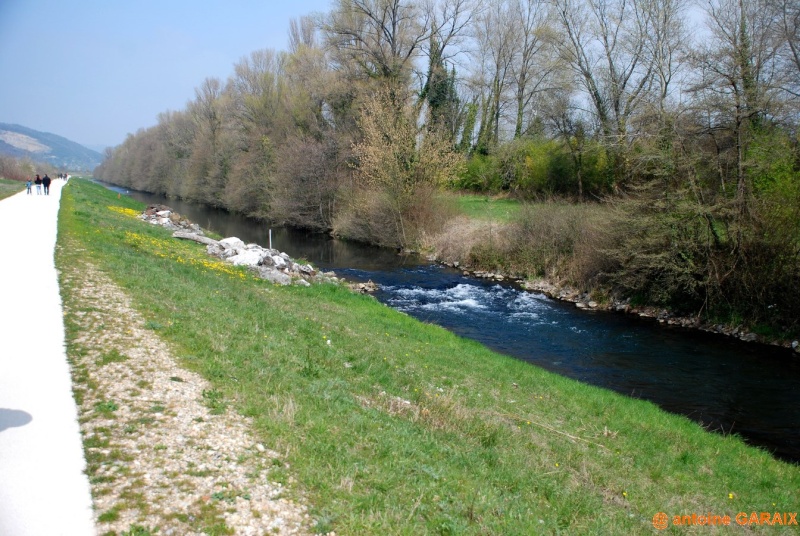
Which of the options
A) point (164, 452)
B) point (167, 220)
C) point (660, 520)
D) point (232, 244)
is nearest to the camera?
point (164, 452)

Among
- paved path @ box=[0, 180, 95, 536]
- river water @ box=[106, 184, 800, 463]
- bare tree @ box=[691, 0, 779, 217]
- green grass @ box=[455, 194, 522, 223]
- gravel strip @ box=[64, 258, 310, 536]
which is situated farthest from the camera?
green grass @ box=[455, 194, 522, 223]

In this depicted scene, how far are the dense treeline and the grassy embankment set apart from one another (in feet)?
33.3

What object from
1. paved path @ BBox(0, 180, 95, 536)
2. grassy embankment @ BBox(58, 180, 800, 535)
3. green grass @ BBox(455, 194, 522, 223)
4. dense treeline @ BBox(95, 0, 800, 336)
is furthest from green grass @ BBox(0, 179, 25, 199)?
paved path @ BBox(0, 180, 95, 536)

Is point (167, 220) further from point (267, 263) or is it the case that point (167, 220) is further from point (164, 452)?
point (164, 452)

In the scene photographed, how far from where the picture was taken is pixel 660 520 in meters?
6.04

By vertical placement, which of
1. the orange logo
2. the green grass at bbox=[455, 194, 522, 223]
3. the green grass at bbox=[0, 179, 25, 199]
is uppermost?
the green grass at bbox=[455, 194, 522, 223]

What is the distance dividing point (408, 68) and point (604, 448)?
36172 millimetres

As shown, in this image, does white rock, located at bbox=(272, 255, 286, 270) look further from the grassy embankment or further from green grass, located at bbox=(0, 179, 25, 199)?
green grass, located at bbox=(0, 179, 25, 199)

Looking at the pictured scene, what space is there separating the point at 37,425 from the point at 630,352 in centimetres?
1482

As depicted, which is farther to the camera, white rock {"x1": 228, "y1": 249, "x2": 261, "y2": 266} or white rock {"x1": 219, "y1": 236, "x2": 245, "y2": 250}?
white rock {"x1": 219, "y1": 236, "x2": 245, "y2": 250}

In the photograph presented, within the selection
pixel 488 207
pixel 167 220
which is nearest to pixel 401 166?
pixel 488 207

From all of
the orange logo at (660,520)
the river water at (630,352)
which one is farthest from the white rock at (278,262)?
the orange logo at (660,520)

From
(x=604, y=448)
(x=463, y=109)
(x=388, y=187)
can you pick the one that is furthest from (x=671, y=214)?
(x=463, y=109)

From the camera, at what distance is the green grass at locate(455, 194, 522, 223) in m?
33.3
